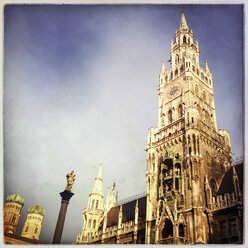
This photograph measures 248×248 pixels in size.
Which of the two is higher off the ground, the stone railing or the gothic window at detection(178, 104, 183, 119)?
the gothic window at detection(178, 104, 183, 119)

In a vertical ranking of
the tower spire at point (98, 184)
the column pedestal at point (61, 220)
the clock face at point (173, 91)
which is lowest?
the column pedestal at point (61, 220)

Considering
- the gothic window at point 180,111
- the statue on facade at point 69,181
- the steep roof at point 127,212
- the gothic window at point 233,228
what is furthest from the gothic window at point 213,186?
the statue on facade at point 69,181

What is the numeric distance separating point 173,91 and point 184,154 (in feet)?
31.0

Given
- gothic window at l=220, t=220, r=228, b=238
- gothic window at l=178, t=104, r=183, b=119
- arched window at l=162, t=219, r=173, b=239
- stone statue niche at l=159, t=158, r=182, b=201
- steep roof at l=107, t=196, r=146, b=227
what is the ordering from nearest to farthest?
gothic window at l=220, t=220, r=228, b=238 < arched window at l=162, t=219, r=173, b=239 < stone statue niche at l=159, t=158, r=182, b=201 < gothic window at l=178, t=104, r=183, b=119 < steep roof at l=107, t=196, r=146, b=227

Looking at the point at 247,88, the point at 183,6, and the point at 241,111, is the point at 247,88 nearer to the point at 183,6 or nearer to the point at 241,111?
the point at 241,111

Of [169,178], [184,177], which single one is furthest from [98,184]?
[184,177]

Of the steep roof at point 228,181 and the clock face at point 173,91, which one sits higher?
the clock face at point 173,91

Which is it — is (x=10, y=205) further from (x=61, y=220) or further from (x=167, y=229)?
(x=167, y=229)

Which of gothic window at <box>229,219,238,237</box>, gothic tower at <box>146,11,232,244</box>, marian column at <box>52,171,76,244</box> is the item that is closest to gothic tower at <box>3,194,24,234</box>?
marian column at <box>52,171,76,244</box>

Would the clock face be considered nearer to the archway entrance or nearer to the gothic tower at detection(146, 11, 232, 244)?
the gothic tower at detection(146, 11, 232, 244)

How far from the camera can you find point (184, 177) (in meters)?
24.8

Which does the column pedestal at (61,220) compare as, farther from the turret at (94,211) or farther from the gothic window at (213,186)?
the gothic window at (213,186)

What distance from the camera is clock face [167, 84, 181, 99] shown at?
32375 millimetres

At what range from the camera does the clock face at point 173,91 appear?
106 feet
